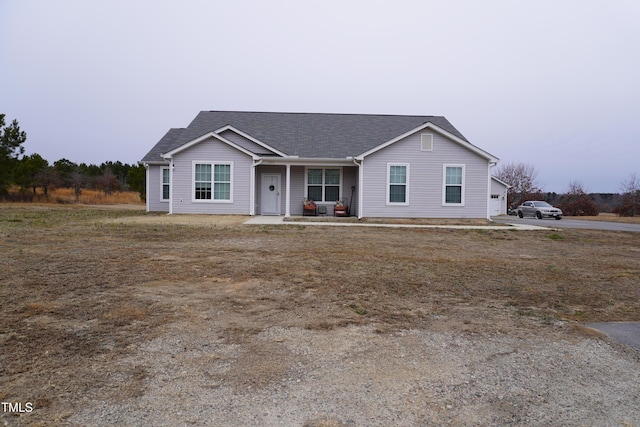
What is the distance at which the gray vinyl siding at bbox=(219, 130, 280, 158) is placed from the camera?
21.8 m

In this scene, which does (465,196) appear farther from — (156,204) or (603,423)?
(603,423)

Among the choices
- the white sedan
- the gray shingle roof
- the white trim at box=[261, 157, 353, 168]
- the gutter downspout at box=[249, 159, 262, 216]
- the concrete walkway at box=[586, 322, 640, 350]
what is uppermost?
the gray shingle roof

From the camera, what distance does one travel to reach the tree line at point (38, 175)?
31.2 m

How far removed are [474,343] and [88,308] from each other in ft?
14.1

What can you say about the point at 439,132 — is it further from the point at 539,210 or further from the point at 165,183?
the point at 539,210

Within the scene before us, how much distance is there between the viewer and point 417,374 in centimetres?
380

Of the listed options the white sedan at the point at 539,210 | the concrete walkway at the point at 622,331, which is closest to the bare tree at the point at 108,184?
the white sedan at the point at 539,210

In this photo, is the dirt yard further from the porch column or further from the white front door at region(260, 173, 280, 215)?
the white front door at region(260, 173, 280, 215)

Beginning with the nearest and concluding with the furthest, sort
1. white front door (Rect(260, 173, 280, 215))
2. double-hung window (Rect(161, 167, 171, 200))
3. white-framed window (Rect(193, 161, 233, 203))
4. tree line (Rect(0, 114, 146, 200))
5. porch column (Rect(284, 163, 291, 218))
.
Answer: porch column (Rect(284, 163, 291, 218))
white-framed window (Rect(193, 161, 233, 203))
white front door (Rect(260, 173, 280, 215))
double-hung window (Rect(161, 167, 171, 200))
tree line (Rect(0, 114, 146, 200))

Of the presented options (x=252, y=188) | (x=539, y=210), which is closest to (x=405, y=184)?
(x=252, y=188)

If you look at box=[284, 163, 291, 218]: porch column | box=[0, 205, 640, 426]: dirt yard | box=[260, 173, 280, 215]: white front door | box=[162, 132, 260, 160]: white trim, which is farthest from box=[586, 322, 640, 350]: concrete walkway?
box=[260, 173, 280, 215]: white front door

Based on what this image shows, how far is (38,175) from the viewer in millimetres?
38031

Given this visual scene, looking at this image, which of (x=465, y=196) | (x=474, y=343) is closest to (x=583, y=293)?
(x=474, y=343)

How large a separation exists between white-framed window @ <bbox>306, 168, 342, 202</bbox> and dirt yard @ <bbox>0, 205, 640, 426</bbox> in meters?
12.7
